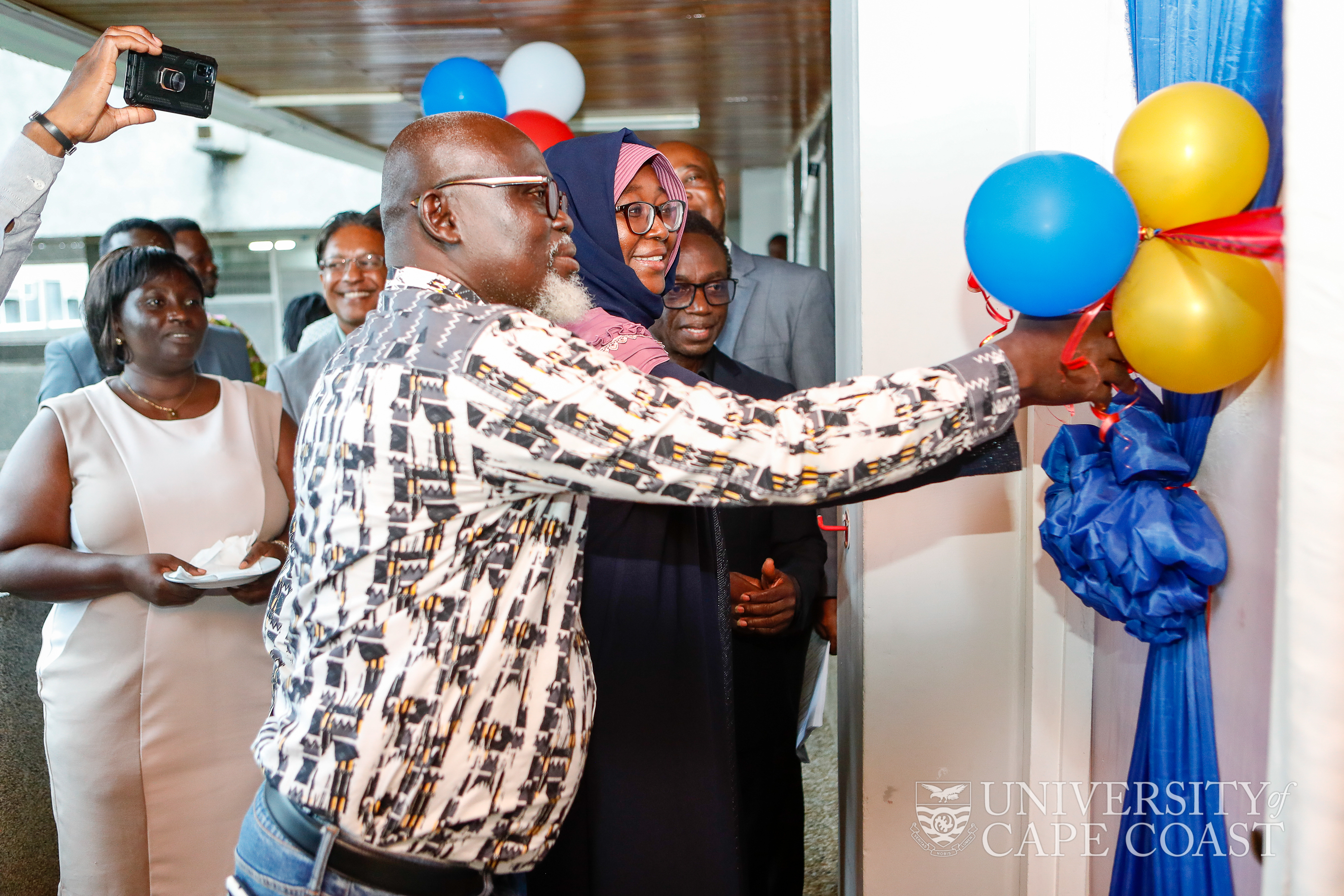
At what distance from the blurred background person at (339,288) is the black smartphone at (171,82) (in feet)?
4.02

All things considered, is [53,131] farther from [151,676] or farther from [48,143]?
[151,676]

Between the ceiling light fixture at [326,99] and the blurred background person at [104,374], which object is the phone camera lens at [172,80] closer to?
the blurred background person at [104,374]

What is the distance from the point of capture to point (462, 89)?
3.50 m

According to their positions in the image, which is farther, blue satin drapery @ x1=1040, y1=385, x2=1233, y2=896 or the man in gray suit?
the man in gray suit

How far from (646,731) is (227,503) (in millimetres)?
1273

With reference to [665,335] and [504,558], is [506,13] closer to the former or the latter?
[665,335]

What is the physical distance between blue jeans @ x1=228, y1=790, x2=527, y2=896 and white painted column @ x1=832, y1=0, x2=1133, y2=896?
94 cm

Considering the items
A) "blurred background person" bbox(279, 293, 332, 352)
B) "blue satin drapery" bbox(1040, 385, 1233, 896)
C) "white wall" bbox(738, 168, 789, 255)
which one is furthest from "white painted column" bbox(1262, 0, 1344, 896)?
"white wall" bbox(738, 168, 789, 255)

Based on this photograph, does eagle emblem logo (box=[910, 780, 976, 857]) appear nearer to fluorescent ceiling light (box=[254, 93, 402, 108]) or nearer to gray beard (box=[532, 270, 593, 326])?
gray beard (box=[532, 270, 593, 326])

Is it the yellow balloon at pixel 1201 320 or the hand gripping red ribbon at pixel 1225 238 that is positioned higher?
the hand gripping red ribbon at pixel 1225 238

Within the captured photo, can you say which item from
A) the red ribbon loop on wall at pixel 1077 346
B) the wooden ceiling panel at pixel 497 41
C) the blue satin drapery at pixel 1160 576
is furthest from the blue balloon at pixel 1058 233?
the wooden ceiling panel at pixel 497 41

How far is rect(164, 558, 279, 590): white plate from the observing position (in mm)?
1941

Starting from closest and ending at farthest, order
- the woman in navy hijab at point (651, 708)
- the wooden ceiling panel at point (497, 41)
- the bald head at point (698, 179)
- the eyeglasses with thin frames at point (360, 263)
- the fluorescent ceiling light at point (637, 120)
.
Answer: the woman in navy hijab at point (651, 708) → the bald head at point (698, 179) → the eyeglasses with thin frames at point (360, 263) → the wooden ceiling panel at point (497, 41) → the fluorescent ceiling light at point (637, 120)

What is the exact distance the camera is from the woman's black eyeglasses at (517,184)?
1.18 meters
